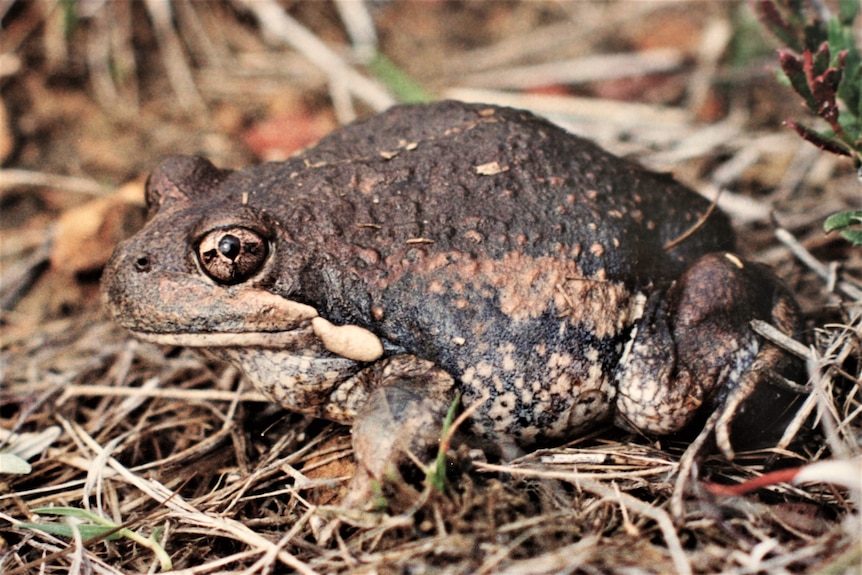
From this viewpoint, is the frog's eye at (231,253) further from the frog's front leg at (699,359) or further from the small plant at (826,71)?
the small plant at (826,71)

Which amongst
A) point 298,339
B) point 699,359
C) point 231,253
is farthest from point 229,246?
point 699,359

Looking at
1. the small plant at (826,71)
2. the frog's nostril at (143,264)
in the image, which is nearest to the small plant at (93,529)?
the frog's nostril at (143,264)

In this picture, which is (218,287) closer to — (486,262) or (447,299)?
(447,299)

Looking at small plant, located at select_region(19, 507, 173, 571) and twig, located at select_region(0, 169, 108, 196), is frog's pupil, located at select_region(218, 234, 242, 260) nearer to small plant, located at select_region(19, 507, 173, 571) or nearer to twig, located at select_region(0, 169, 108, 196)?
small plant, located at select_region(19, 507, 173, 571)

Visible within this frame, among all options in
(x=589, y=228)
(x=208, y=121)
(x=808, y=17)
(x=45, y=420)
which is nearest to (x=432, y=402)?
(x=589, y=228)

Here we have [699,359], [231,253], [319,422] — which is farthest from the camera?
[319,422]

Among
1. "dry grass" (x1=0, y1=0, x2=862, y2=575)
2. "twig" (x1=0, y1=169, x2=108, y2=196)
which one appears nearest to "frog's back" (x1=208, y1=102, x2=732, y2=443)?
"dry grass" (x1=0, y1=0, x2=862, y2=575)

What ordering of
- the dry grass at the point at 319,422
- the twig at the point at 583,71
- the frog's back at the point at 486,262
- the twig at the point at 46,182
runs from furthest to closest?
the twig at the point at 583,71, the twig at the point at 46,182, the frog's back at the point at 486,262, the dry grass at the point at 319,422
